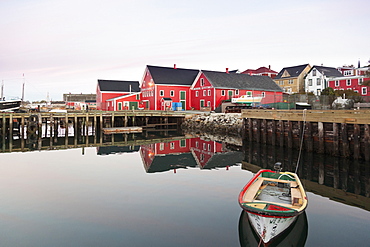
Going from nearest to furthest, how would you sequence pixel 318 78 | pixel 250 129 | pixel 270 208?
pixel 270 208, pixel 250 129, pixel 318 78

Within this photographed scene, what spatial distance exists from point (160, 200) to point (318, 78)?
57.9 metres

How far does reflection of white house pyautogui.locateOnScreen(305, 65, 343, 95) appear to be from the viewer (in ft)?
189

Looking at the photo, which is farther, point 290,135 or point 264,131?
point 264,131

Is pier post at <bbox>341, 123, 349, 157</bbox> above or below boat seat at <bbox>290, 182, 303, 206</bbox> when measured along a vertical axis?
above

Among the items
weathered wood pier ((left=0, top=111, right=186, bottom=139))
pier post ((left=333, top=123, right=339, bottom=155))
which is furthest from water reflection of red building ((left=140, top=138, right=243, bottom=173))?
weathered wood pier ((left=0, top=111, right=186, bottom=139))

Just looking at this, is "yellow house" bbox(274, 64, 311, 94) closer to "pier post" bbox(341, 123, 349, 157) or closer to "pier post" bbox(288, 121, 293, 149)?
"pier post" bbox(288, 121, 293, 149)

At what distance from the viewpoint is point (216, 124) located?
33719mm

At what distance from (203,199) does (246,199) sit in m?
3.16

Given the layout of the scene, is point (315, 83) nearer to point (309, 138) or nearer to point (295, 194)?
point (309, 138)

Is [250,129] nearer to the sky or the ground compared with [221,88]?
nearer to the ground

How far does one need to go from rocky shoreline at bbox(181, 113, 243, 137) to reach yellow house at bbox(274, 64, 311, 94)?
3540 centimetres

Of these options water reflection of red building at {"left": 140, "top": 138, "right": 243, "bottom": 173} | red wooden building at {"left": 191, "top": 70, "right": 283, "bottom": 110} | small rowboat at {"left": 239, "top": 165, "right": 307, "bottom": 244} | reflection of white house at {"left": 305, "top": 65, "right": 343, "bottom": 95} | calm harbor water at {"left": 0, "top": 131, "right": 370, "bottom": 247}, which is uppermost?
reflection of white house at {"left": 305, "top": 65, "right": 343, "bottom": 95}

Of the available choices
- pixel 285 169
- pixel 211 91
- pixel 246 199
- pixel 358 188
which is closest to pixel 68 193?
pixel 246 199

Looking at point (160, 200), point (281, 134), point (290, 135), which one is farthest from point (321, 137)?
point (160, 200)
